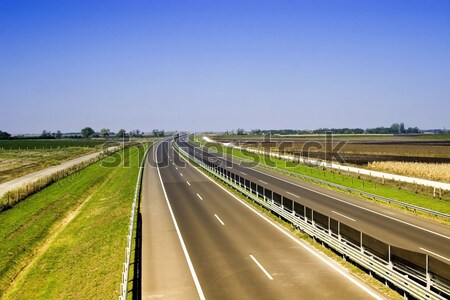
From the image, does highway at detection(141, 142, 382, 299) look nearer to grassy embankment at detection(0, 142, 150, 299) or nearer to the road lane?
the road lane

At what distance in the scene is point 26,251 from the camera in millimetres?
26406

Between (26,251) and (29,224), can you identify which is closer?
(26,251)

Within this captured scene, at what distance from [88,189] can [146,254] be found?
33.5 meters

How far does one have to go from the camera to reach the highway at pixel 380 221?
71.4 ft

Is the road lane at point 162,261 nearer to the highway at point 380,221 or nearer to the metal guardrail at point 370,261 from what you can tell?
the metal guardrail at point 370,261

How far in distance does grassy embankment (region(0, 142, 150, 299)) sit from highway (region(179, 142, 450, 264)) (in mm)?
15083

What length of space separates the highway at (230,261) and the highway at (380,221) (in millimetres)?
5245

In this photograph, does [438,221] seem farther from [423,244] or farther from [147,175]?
[147,175]

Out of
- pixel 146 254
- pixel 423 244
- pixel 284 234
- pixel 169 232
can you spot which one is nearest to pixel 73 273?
pixel 146 254

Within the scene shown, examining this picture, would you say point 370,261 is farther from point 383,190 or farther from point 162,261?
point 383,190

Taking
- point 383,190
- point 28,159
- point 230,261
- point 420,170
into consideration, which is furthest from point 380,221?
point 28,159

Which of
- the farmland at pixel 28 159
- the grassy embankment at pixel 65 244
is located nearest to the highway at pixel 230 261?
the grassy embankment at pixel 65 244

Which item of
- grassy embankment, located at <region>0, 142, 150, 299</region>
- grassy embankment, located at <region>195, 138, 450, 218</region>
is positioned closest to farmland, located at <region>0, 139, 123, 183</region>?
grassy embankment, located at <region>0, 142, 150, 299</region>

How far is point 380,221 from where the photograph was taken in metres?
27.6
